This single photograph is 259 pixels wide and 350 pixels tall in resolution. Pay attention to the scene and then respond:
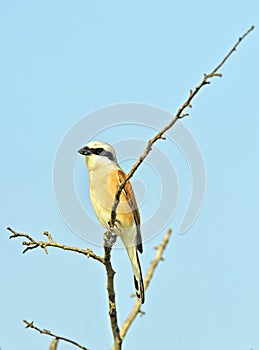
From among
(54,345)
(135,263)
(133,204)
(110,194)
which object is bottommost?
(54,345)

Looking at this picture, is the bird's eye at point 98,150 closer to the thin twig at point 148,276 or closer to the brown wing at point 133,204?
the brown wing at point 133,204

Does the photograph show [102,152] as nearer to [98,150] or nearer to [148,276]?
[98,150]

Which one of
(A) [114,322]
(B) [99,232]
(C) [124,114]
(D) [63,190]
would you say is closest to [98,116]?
(C) [124,114]

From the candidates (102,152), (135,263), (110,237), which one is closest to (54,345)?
(110,237)

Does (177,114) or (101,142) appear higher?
(101,142)

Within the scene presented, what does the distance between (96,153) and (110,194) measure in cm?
43

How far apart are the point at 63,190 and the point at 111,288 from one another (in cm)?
90

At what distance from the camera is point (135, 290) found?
253 inches

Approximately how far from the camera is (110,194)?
270 inches

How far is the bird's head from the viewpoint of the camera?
6.82 metres

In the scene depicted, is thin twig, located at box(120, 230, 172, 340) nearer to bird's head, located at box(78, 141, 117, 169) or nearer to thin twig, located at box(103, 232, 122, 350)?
thin twig, located at box(103, 232, 122, 350)

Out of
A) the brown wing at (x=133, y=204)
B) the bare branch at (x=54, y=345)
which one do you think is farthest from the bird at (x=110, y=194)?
the bare branch at (x=54, y=345)

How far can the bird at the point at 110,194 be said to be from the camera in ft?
22.3

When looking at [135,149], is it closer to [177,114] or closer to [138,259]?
[138,259]
